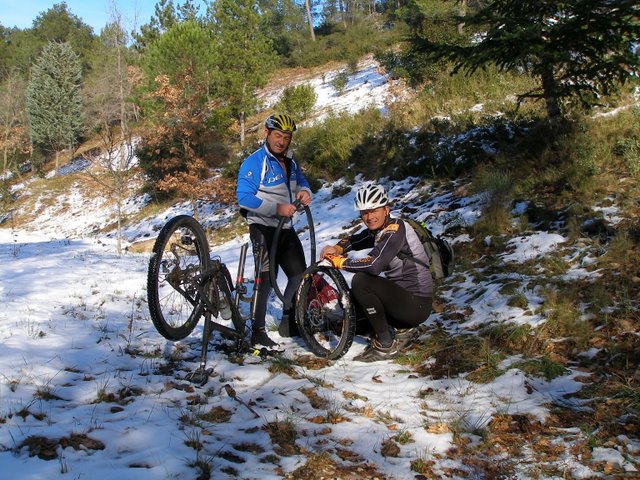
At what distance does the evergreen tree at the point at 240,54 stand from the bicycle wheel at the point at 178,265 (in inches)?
894

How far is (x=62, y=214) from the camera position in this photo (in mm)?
32281

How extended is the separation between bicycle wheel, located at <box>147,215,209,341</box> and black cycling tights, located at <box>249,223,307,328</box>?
712 mm

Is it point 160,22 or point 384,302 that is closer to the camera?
point 384,302

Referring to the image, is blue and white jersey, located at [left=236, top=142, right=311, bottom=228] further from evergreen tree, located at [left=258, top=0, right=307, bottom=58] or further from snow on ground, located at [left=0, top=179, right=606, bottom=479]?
evergreen tree, located at [left=258, top=0, right=307, bottom=58]

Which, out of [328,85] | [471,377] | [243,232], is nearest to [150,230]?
[243,232]

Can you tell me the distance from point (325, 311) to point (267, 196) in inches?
53.6

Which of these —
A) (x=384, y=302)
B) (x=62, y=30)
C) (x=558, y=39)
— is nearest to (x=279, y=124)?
(x=384, y=302)

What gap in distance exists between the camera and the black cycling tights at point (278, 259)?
4.85 m

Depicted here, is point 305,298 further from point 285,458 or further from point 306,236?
point 306,236

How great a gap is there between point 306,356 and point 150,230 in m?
19.1

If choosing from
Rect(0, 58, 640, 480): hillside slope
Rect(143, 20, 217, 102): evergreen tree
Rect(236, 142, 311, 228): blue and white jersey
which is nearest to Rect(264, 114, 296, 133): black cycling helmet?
Rect(236, 142, 311, 228): blue and white jersey

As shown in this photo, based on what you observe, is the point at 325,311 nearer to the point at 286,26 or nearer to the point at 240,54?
the point at 240,54

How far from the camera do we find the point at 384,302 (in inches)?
191

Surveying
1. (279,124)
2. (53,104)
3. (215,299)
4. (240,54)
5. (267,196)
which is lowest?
(215,299)
